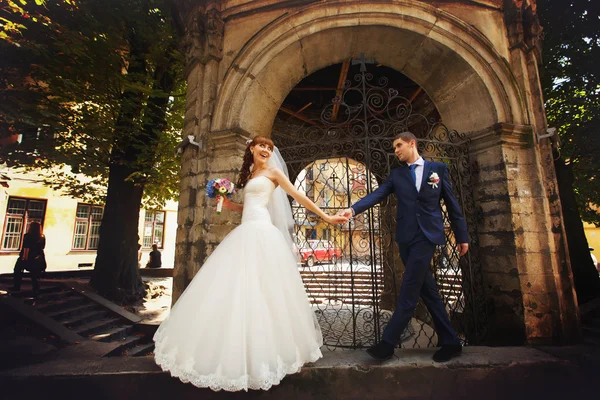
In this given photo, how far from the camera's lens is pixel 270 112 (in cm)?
464

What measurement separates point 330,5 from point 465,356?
179 inches

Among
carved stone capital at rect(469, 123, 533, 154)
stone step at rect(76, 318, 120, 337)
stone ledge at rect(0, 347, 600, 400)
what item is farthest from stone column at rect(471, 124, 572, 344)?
stone step at rect(76, 318, 120, 337)

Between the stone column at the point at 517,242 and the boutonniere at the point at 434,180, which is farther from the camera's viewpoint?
the stone column at the point at 517,242

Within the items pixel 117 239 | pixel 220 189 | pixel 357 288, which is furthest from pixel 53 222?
pixel 220 189

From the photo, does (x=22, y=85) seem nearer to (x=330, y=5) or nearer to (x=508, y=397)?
(x=330, y=5)

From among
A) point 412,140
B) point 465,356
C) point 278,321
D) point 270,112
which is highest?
point 270,112

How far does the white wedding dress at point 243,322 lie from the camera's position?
2006 mm

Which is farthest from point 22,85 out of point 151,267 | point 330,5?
point 151,267

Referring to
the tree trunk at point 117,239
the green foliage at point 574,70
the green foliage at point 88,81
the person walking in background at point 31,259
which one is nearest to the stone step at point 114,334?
the tree trunk at point 117,239

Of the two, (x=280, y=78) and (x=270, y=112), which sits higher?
(x=280, y=78)

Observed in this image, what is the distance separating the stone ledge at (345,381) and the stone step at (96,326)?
405 centimetres

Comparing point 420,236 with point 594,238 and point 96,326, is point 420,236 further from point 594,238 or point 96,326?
point 594,238

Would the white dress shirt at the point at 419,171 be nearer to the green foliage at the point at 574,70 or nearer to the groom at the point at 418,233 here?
the groom at the point at 418,233

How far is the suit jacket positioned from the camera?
2604 millimetres
